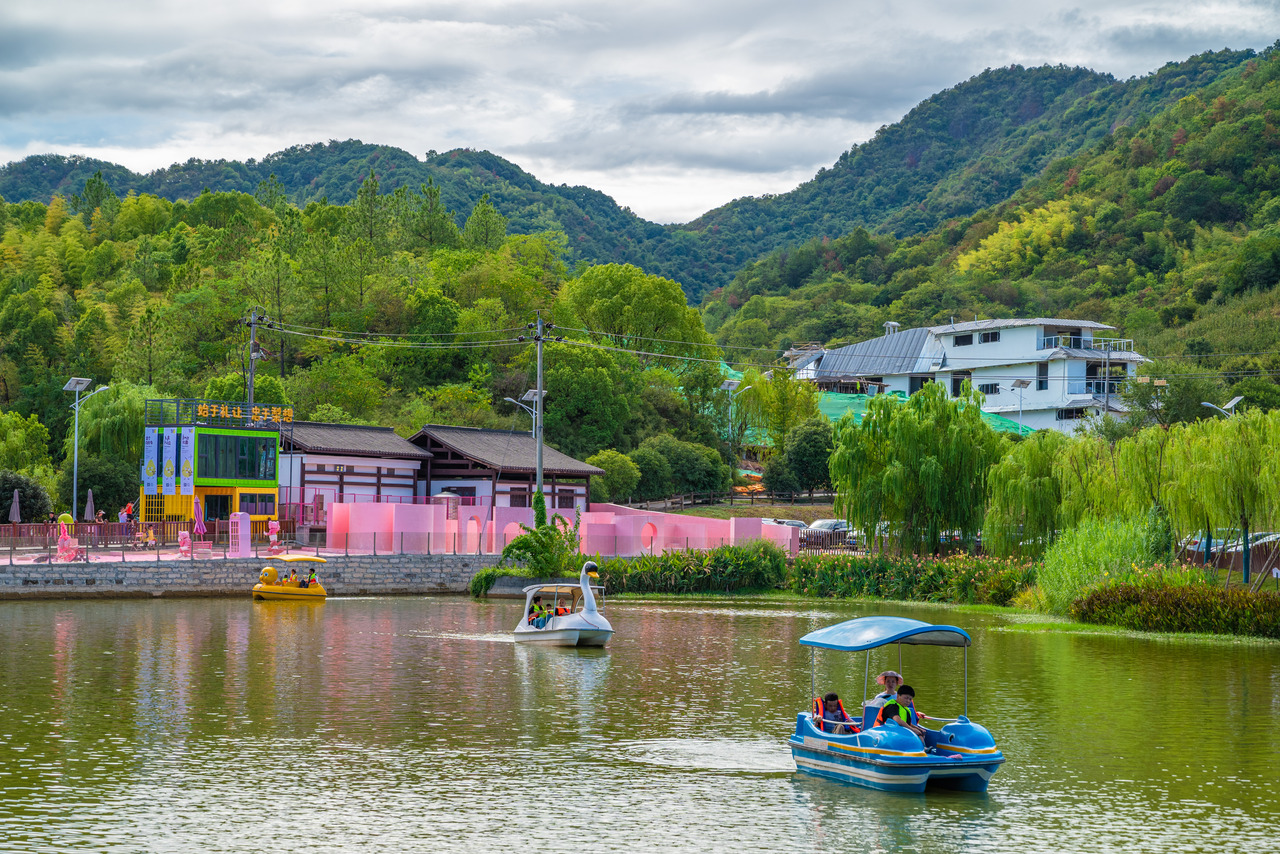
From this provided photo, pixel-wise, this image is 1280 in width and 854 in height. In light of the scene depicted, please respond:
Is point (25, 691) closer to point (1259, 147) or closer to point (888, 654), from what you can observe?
point (888, 654)

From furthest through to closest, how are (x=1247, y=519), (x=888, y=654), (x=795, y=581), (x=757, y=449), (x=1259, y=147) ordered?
(x=1259, y=147) < (x=757, y=449) < (x=795, y=581) < (x=1247, y=519) < (x=888, y=654)

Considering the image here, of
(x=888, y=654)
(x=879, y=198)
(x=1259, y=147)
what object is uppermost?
(x=879, y=198)

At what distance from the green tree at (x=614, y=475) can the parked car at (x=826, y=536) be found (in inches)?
438

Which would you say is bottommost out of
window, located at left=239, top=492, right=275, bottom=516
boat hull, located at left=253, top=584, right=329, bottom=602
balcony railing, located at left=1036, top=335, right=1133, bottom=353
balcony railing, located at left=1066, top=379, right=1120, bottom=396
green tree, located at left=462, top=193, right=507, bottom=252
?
boat hull, located at left=253, top=584, right=329, bottom=602

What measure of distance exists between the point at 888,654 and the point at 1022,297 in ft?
325

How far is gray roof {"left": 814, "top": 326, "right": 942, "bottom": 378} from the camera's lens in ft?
352

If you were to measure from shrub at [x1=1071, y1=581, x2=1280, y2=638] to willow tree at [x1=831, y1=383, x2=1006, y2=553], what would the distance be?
36.8ft

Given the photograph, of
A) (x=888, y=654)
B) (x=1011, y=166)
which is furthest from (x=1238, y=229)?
(x=888, y=654)

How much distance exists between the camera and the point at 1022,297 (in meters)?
123

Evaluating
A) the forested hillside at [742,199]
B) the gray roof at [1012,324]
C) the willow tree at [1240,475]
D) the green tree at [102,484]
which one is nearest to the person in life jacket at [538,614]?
the willow tree at [1240,475]

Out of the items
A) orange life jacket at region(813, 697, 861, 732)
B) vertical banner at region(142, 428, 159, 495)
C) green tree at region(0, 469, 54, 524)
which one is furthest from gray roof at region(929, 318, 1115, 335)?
orange life jacket at region(813, 697, 861, 732)

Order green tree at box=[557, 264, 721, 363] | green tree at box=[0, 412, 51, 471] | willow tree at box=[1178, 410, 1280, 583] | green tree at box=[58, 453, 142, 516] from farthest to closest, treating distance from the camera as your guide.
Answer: green tree at box=[557, 264, 721, 363] → green tree at box=[0, 412, 51, 471] → green tree at box=[58, 453, 142, 516] → willow tree at box=[1178, 410, 1280, 583]

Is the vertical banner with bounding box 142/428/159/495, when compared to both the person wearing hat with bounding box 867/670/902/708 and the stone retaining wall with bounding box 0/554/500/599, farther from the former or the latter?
the person wearing hat with bounding box 867/670/902/708

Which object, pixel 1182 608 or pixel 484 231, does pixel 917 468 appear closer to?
pixel 1182 608
